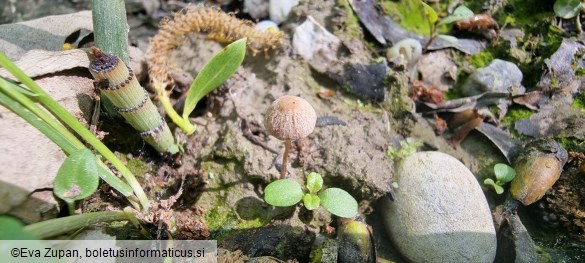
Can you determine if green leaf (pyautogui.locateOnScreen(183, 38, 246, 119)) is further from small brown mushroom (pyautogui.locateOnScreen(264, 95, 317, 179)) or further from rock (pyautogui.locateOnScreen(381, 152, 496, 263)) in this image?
rock (pyautogui.locateOnScreen(381, 152, 496, 263))

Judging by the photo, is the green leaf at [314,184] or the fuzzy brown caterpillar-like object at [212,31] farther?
the fuzzy brown caterpillar-like object at [212,31]

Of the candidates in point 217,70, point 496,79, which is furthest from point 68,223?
point 496,79

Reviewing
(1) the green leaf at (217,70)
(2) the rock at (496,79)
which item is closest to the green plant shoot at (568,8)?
(2) the rock at (496,79)

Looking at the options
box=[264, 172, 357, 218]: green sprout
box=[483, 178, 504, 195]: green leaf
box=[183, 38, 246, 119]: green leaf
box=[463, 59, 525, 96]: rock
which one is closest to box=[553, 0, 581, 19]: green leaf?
box=[463, 59, 525, 96]: rock

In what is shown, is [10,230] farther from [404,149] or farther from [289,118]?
[404,149]

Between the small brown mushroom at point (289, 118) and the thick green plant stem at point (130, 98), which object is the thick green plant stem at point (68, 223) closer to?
the thick green plant stem at point (130, 98)

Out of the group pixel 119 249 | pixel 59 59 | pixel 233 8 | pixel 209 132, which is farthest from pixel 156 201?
pixel 233 8
